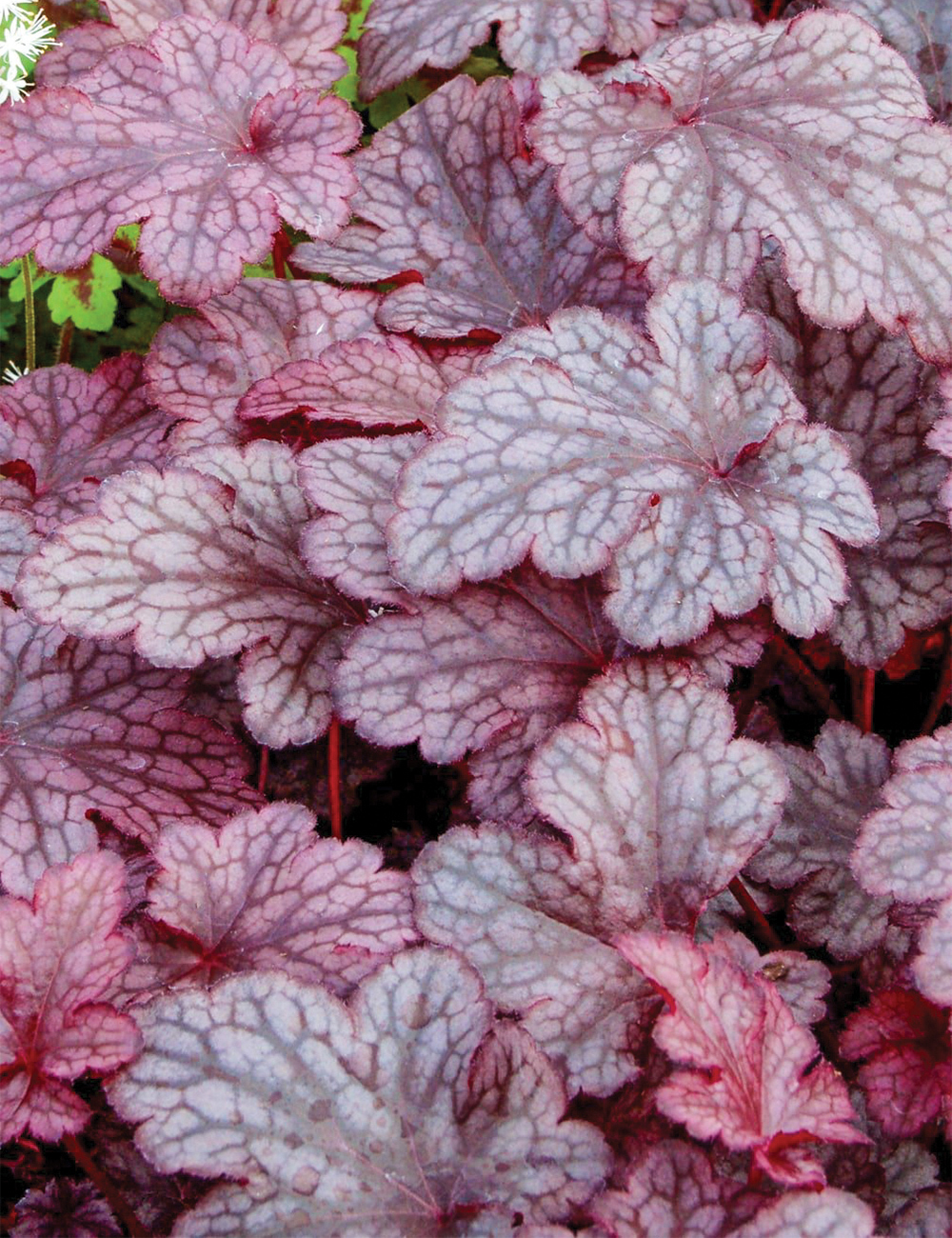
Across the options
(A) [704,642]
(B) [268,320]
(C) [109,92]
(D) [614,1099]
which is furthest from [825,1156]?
(C) [109,92]

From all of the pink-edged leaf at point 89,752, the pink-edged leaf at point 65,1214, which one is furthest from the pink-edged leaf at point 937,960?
the pink-edged leaf at point 65,1214

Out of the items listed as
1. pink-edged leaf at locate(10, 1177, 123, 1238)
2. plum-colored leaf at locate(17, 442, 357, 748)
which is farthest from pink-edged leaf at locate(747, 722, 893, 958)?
pink-edged leaf at locate(10, 1177, 123, 1238)

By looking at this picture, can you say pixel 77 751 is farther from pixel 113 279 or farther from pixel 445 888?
pixel 113 279

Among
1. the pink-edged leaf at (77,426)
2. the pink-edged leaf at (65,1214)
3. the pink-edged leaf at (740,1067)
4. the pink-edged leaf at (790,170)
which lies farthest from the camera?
the pink-edged leaf at (77,426)

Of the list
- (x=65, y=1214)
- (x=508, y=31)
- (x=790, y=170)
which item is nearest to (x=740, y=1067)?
(x=65, y=1214)

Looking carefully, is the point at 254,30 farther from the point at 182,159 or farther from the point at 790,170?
the point at 790,170

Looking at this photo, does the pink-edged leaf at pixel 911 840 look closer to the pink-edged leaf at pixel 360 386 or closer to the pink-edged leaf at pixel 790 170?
the pink-edged leaf at pixel 790 170
